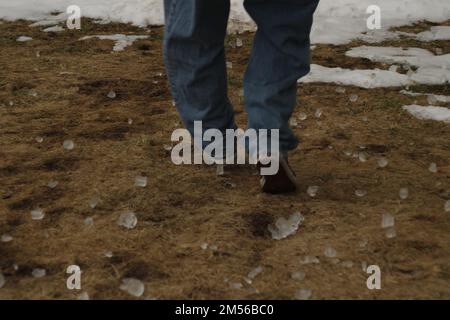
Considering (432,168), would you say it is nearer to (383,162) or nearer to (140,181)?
(383,162)

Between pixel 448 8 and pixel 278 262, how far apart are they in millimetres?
5584

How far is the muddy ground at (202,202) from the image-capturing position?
235cm

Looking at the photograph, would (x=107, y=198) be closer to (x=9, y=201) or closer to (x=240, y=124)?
(x=9, y=201)

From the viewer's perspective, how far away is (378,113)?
4.25 metres

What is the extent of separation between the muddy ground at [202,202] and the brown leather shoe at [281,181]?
0.04 meters

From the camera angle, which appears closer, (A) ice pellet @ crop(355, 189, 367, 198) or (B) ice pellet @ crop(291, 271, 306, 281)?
(B) ice pellet @ crop(291, 271, 306, 281)

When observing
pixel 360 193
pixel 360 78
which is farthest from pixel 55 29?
pixel 360 193

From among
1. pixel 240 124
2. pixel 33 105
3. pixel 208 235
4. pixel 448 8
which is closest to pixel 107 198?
pixel 208 235

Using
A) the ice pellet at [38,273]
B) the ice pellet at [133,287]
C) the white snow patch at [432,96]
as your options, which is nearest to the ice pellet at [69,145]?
the ice pellet at [38,273]

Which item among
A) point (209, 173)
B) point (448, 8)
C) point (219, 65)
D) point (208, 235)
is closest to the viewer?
point (208, 235)

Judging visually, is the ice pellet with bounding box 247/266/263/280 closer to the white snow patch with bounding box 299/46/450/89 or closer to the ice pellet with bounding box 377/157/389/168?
the ice pellet with bounding box 377/157/389/168

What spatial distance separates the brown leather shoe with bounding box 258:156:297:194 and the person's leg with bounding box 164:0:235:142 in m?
0.32

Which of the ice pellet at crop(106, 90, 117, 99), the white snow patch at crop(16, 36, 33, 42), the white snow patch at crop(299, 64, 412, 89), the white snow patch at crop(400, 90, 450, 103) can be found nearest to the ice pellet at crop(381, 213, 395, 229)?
the white snow patch at crop(400, 90, 450, 103)

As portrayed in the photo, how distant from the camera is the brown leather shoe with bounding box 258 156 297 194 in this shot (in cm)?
296
